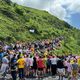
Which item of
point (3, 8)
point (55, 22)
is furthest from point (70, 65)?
point (55, 22)

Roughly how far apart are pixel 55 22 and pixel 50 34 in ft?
121

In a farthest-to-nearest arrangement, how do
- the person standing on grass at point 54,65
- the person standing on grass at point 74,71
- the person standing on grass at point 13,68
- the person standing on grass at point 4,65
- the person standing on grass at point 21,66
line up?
the person standing on grass at point 54,65 → the person standing on grass at point 74,71 → the person standing on grass at point 21,66 → the person standing on grass at point 4,65 → the person standing on grass at point 13,68

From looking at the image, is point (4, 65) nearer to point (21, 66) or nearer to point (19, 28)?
point (21, 66)

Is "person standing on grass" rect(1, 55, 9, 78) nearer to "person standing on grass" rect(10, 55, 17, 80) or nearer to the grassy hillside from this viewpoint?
"person standing on grass" rect(10, 55, 17, 80)

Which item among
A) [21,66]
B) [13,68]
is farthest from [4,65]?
[21,66]

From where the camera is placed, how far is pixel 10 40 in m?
86.1

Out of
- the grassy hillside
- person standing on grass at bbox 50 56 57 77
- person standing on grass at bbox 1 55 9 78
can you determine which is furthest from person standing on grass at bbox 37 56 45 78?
the grassy hillside

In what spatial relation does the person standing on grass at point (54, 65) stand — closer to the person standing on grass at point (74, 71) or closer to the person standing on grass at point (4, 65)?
the person standing on grass at point (74, 71)

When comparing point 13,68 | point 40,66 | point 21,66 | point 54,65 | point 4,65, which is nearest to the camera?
point 13,68

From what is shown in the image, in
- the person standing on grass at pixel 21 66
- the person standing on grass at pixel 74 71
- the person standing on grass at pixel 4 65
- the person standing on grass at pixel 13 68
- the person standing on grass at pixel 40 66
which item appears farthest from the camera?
the person standing on grass at pixel 40 66

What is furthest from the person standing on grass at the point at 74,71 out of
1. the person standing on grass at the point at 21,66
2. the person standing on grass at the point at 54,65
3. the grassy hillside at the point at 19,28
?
the grassy hillside at the point at 19,28

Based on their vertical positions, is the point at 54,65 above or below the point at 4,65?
above

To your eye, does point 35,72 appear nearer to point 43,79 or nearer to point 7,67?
point 43,79

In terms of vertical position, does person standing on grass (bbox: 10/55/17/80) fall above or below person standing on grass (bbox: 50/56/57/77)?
below
